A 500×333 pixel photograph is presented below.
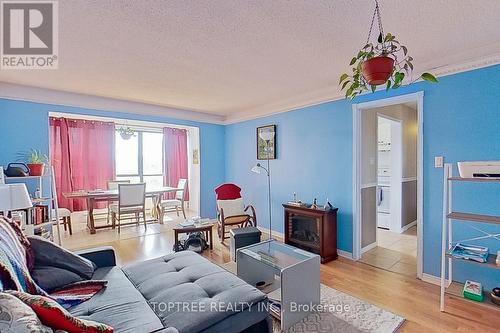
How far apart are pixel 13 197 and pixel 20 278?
1225 millimetres

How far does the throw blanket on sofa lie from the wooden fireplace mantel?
252cm

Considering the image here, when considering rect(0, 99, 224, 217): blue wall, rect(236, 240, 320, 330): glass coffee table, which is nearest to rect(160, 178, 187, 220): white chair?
rect(0, 99, 224, 217): blue wall

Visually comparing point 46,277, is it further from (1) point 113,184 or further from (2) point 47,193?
(1) point 113,184

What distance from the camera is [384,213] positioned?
194 inches

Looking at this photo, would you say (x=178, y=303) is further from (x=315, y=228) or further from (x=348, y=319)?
(x=315, y=228)

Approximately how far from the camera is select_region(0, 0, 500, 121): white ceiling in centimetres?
174

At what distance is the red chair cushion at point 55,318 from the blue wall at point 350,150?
3136 mm

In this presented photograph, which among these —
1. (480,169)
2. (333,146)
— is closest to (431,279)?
(480,169)

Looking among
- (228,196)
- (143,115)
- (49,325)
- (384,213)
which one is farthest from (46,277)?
(384,213)

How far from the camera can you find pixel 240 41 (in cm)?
221

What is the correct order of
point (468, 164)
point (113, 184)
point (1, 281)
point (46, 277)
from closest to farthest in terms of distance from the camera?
1. point (1, 281)
2. point (46, 277)
3. point (468, 164)
4. point (113, 184)

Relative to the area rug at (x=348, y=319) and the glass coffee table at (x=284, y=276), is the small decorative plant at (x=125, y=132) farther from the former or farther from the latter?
the area rug at (x=348, y=319)

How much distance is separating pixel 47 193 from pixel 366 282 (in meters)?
4.42

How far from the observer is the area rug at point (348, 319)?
1966 millimetres
